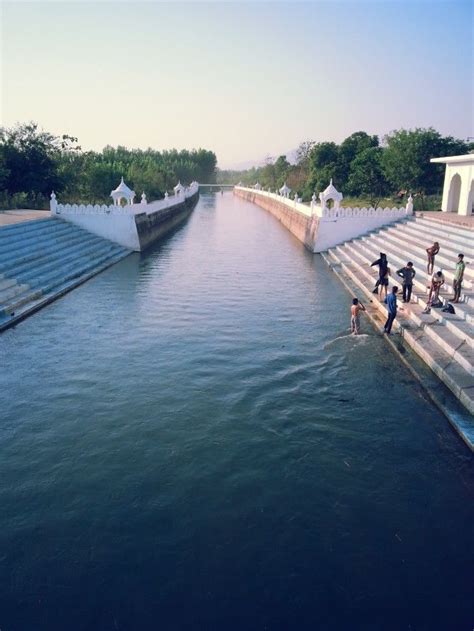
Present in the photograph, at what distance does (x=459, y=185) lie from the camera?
32344mm

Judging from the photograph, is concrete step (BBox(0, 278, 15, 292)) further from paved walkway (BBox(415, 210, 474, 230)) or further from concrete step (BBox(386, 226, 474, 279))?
paved walkway (BBox(415, 210, 474, 230))

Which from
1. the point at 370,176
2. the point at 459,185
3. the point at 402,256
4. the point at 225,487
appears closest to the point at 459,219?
the point at 402,256

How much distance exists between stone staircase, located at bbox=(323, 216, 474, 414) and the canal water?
2.78 feet

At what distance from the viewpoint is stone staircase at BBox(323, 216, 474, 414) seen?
11.3 m

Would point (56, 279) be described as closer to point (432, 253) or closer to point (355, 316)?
point (355, 316)

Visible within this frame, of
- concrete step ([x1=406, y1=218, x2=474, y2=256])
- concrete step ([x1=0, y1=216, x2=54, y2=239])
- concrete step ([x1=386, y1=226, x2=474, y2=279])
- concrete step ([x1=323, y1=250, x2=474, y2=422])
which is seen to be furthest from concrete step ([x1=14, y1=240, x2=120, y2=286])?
concrete step ([x1=406, y1=218, x2=474, y2=256])

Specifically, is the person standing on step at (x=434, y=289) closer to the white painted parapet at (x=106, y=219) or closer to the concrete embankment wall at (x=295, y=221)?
the concrete embankment wall at (x=295, y=221)

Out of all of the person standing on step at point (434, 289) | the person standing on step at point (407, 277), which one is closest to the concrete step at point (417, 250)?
the person standing on step at point (407, 277)

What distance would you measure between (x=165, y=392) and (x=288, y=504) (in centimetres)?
434

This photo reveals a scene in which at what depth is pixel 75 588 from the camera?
5.70 metres

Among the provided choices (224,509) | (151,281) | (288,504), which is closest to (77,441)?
(224,509)

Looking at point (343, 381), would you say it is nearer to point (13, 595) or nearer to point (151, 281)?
point (13, 595)

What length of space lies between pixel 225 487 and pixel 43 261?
17.3 m

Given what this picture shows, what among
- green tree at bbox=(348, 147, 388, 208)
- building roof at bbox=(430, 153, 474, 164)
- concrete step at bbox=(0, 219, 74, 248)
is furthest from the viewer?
green tree at bbox=(348, 147, 388, 208)
